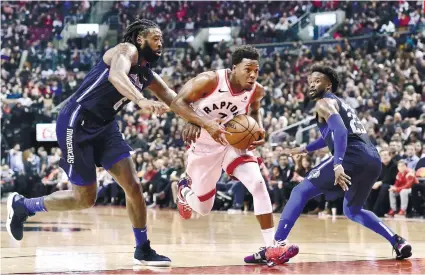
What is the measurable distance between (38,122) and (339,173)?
17.5 meters

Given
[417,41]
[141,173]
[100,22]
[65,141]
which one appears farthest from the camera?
[100,22]

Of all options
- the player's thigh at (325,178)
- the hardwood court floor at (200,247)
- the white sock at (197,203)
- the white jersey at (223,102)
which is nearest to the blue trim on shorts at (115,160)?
the white jersey at (223,102)

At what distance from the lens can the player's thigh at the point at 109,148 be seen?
6.53 m

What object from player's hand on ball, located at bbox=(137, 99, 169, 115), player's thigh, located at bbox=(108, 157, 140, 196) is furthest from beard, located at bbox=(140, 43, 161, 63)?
player's hand on ball, located at bbox=(137, 99, 169, 115)

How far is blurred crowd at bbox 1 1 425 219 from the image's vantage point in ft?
48.8

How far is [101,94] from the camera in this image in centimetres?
647

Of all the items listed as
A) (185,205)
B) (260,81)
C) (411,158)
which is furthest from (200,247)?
(260,81)

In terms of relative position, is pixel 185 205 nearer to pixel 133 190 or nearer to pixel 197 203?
pixel 197 203

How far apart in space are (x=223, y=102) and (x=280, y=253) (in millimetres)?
Result: 1362

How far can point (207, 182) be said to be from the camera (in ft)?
23.3

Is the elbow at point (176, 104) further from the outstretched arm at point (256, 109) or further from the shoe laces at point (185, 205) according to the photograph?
the shoe laces at point (185, 205)

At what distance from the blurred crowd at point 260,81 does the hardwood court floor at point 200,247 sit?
Answer: 2.05 metres

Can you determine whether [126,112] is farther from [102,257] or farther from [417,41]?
[102,257]

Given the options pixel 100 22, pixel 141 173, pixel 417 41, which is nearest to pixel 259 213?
pixel 141 173
